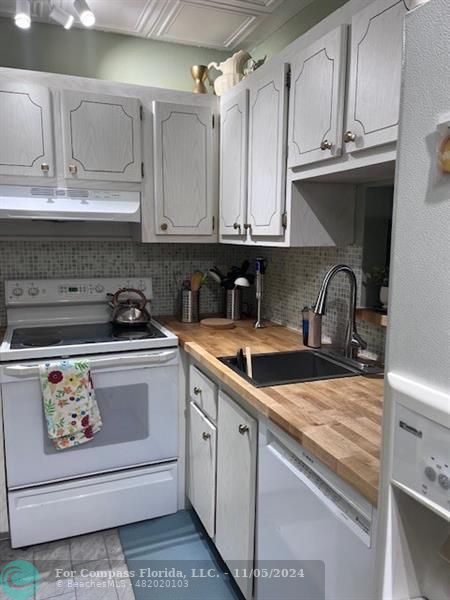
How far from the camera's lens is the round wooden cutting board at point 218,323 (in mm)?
2474

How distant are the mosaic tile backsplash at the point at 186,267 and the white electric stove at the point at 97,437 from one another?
19 cm

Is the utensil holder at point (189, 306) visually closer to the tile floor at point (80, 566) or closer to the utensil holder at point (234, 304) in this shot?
the utensil holder at point (234, 304)

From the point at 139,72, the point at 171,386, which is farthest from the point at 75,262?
the point at 139,72

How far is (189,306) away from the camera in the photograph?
8.59 ft

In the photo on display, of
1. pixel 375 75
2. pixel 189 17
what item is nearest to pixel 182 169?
pixel 189 17

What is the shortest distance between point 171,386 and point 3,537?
40.5 inches

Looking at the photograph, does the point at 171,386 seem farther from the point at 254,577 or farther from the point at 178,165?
the point at 178,165

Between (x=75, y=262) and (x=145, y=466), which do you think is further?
(x=75, y=262)

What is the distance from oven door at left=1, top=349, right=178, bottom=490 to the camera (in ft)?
6.45

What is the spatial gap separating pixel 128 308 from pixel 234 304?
639 mm

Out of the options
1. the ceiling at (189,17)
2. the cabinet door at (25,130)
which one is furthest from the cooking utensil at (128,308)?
the ceiling at (189,17)

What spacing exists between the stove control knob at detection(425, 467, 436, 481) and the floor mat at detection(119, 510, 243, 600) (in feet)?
4.88

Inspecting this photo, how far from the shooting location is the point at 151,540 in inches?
84.0

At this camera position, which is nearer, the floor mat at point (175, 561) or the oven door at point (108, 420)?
the floor mat at point (175, 561)
